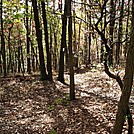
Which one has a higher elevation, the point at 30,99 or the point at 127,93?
the point at 127,93

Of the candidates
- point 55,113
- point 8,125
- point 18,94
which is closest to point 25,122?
point 8,125

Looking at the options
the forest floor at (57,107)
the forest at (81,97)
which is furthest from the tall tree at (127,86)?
the forest floor at (57,107)

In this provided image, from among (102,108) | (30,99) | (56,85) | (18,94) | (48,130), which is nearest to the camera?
(48,130)

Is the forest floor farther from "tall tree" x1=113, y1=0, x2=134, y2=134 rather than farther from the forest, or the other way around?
"tall tree" x1=113, y1=0, x2=134, y2=134

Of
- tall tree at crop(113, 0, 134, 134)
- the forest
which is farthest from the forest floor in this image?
tall tree at crop(113, 0, 134, 134)

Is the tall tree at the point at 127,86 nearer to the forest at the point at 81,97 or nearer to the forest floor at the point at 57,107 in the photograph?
the forest at the point at 81,97

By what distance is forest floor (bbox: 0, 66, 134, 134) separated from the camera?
331 inches

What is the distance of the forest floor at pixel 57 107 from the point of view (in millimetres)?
8414

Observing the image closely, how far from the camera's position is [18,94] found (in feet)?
44.4

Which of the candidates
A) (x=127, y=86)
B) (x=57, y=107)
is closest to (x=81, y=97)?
(x=57, y=107)

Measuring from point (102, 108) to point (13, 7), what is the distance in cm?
1319

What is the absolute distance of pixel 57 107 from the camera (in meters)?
10.7

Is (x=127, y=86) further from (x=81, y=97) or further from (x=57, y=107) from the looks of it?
(x=81, y=97)

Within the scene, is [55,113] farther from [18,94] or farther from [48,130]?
[18,94]
